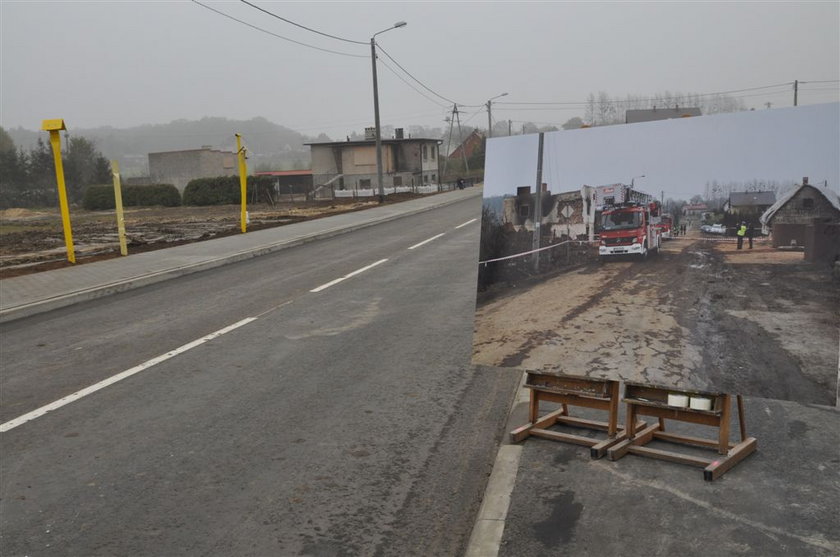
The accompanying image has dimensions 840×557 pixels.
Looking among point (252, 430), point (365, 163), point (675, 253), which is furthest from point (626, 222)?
point (365, 163)

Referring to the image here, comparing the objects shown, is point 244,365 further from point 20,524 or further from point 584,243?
point 584,243

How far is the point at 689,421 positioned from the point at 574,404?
795 millimetres

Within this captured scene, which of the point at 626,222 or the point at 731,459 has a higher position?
the point at 626,222

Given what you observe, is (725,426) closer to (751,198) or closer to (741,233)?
(741,233)

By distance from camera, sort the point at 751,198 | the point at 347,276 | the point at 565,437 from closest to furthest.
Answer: the point at 751,198 < the point at 565,437 < the point at 347,276

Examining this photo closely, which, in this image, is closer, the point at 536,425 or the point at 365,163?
the point at 536,425

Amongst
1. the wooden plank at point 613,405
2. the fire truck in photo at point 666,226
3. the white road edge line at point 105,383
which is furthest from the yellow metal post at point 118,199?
the fire truck in photo at point 666,226

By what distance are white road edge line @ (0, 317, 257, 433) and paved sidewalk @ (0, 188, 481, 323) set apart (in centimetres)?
421

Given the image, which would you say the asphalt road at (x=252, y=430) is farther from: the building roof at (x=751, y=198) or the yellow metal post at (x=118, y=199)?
the yellow metal post at (x=118, y=199)

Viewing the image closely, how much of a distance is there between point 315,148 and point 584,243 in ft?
224

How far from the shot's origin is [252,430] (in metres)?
5.66

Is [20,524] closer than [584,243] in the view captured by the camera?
Yes

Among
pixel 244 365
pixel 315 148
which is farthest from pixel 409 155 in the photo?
pixel 244 365

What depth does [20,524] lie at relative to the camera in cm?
426
